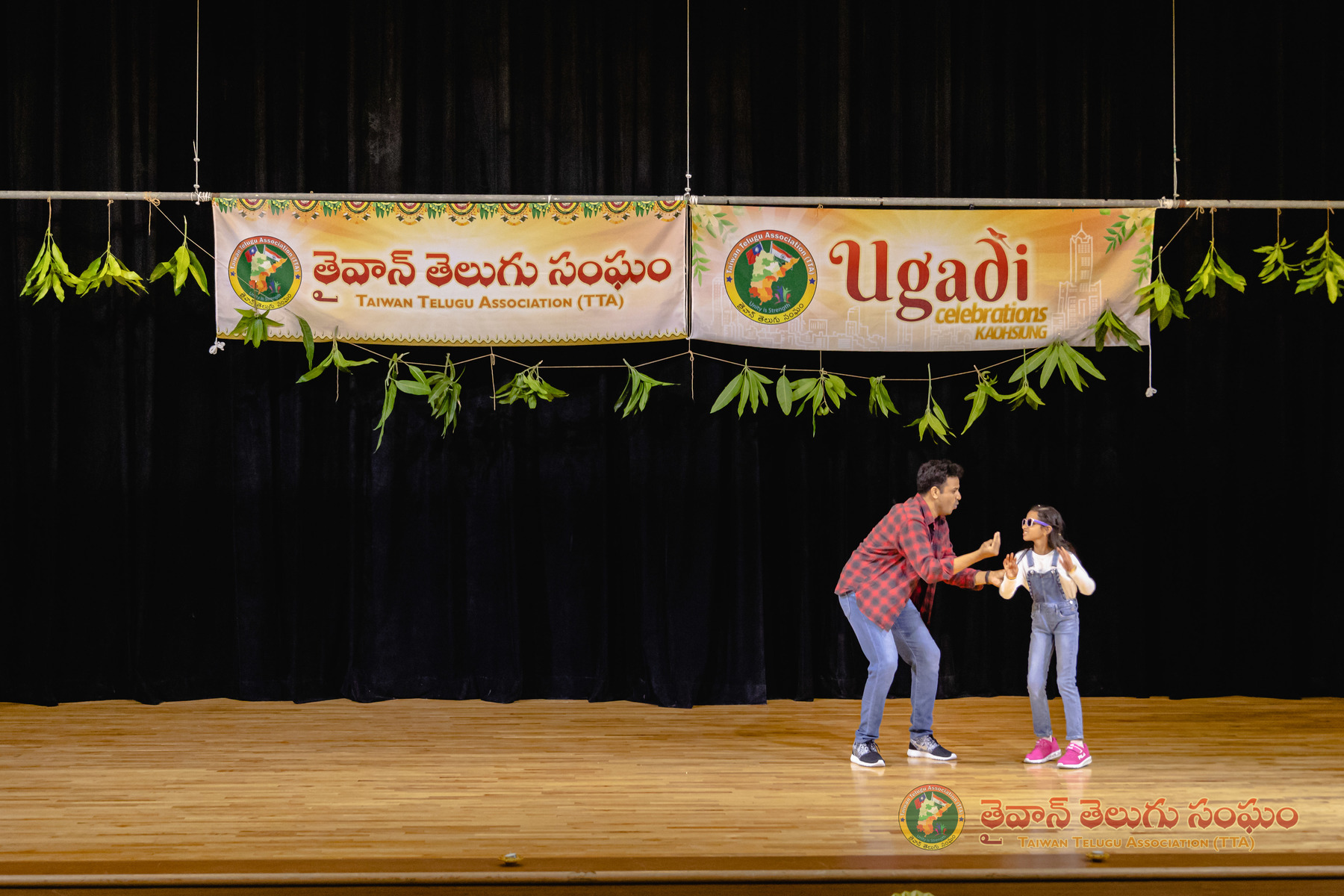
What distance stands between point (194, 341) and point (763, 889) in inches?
153

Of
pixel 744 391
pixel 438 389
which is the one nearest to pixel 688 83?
pixel 744 391

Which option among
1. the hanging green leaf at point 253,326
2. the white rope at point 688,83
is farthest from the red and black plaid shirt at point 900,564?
the hanging green leaf at point 253,326

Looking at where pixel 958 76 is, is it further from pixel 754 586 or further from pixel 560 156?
pixel 754 586

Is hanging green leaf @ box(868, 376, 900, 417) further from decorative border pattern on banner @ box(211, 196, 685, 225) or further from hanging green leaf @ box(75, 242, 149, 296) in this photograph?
hanging green leaf @ box(75, 242, 149, 296)

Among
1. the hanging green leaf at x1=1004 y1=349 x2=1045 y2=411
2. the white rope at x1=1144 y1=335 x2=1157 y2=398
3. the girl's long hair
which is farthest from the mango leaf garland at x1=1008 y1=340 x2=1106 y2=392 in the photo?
the girl's long hair

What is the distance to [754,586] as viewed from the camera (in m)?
4.73

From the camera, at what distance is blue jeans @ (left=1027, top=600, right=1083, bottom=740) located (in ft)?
12.1

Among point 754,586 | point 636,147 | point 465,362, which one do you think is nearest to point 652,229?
point 636,147

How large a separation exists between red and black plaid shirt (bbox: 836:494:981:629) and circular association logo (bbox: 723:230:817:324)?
47.0 inches

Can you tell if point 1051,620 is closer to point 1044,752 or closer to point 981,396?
point 1044,752

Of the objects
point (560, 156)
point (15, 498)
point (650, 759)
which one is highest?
point (560, 156)

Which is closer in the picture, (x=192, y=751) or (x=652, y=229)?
(x=192, y=751)

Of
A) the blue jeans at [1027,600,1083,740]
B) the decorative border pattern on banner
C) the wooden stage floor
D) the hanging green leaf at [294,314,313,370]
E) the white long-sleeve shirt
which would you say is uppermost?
the decorative border pattern on banner

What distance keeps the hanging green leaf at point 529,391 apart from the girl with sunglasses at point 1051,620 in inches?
84.5
